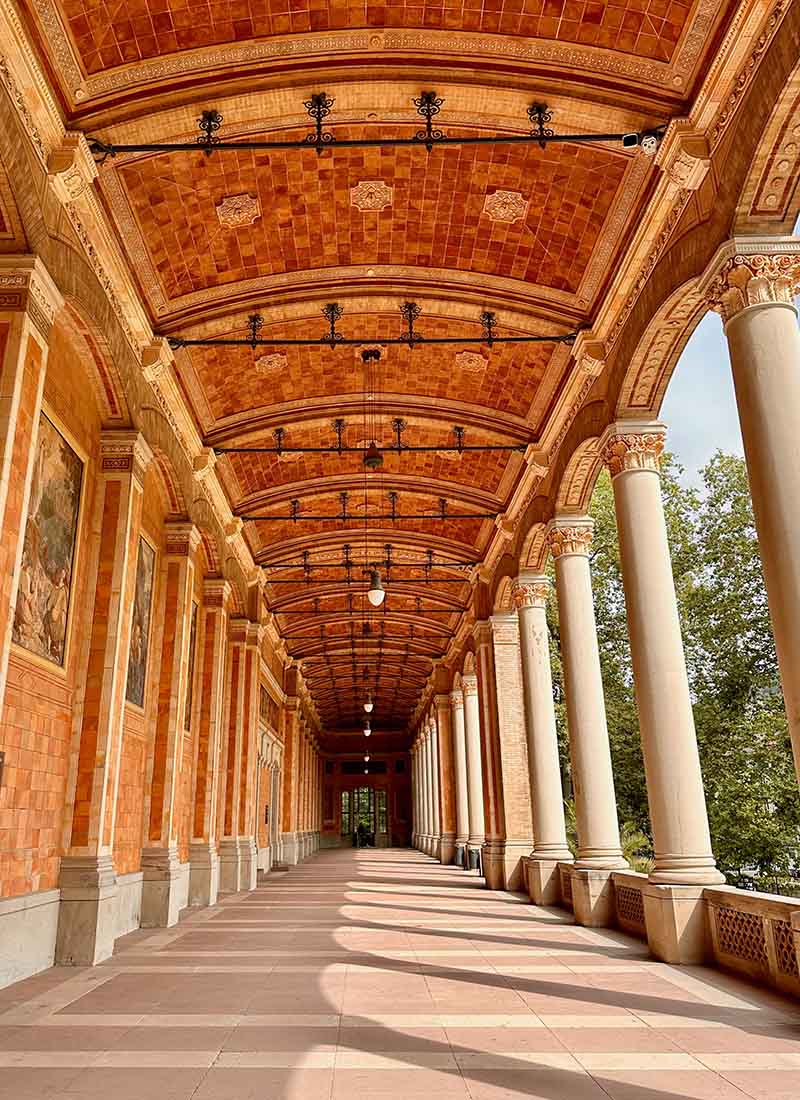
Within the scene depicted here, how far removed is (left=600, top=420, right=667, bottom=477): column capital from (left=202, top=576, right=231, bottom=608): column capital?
871 cm

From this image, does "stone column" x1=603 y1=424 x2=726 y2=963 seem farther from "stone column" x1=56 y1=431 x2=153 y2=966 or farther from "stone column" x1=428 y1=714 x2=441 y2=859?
"stone column" x1=428 y1=714 x2=441 y2=859

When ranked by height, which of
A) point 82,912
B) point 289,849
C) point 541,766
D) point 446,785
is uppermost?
point 446,785

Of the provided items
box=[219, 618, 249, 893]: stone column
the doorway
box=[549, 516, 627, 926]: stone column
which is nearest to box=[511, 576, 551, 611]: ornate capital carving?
box=[549, 516, 627, 926]: stone column

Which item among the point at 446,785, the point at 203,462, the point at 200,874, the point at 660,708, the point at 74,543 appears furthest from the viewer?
the point at 446,785

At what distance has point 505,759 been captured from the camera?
17.5 meters

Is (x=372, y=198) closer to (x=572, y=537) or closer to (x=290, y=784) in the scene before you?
(x=572, y=537)

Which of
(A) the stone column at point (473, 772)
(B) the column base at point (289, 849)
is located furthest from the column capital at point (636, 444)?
(B) the column base at point (289, 849)

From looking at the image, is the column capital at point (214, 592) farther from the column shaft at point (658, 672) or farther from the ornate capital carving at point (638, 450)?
the ornate capital carving at point (638, 450)

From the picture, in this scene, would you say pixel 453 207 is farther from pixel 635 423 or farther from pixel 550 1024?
pixel 550 1024

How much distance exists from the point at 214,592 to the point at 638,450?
917cm

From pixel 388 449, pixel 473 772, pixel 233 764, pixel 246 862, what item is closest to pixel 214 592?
pixel 233 764

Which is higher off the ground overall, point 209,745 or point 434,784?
point 209,745

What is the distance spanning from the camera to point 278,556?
1992cm

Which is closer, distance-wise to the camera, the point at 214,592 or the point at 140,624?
the point at 140,624
